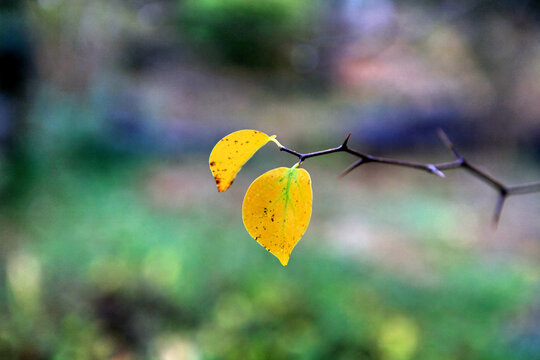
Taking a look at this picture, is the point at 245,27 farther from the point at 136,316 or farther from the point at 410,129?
the point at 136,316

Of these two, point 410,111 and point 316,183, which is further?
point 410,111

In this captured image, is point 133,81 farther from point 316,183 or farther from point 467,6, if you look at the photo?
point 467,6

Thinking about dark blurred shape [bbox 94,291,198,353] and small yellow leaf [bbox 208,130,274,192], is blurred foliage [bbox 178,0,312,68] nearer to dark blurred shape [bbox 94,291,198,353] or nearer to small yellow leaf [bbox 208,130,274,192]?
dark blurred shape [bbox 94,291,198,353]

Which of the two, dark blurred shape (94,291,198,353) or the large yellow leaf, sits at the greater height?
the large yellow leaf

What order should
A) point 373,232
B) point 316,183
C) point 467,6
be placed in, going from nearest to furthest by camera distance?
point 373,232, point 316,183, point 467,6

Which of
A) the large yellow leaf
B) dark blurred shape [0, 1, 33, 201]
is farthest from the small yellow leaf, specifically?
dark blurred shape [0, 1, 33, 201]

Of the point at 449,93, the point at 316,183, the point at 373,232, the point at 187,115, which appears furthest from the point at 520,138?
the point at 187,115
